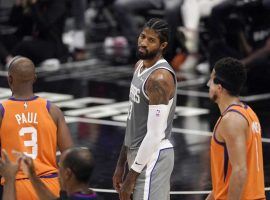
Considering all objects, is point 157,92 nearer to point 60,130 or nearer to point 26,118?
point 60,130

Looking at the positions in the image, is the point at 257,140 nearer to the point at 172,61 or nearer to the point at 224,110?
the point at 224,110

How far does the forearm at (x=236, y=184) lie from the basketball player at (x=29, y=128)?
4.22ft

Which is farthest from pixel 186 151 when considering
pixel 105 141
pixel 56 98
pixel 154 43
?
pixel 154 43

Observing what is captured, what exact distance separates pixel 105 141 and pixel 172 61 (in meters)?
5.02

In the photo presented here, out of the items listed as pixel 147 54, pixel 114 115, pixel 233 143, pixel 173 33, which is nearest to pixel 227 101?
pixel 233 143

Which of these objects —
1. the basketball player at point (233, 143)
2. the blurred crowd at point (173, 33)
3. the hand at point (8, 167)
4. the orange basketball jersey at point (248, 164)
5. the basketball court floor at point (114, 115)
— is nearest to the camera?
the hand at point (8, 167)

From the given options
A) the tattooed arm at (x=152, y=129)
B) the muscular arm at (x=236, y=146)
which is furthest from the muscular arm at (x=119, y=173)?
the muscular arm at (x=236, y=146)

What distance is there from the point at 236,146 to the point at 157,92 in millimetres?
856

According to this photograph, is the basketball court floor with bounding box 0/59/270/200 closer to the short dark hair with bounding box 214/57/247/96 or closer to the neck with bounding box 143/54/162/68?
the neck with bounding box 143/54/162/68

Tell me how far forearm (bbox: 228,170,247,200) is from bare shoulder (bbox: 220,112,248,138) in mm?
221

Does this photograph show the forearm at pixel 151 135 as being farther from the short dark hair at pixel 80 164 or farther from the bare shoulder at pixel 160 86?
the short dark hair at pixel 80 164

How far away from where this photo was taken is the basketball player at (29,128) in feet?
20.1

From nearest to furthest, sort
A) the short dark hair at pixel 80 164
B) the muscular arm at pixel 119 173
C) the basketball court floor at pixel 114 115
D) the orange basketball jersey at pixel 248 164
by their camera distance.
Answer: the short dark hair at pixel 80 164, the orange basketball jersey at pixel 248 164, the muscular arm at pixel 119 173, the basketball court floor at pixel 114 115

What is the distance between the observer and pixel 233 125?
5.48 meters
